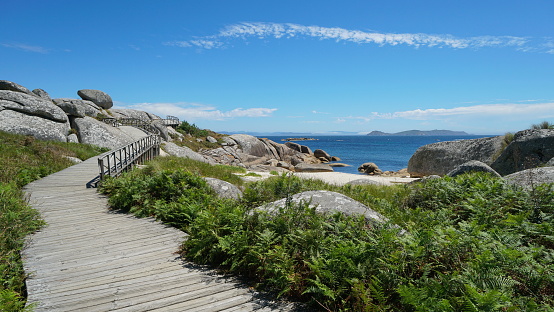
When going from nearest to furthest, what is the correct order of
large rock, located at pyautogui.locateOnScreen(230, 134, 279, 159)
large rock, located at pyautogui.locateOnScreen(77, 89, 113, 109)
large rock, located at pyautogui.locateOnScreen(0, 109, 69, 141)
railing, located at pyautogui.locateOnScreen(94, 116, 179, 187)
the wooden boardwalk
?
1. the wooden boardwalk
2. railing, located at pyautogui.locateOnScreen(94, 116, 179, 187)
3. large rock, located at pyautogui.locateOnScreen(0, 109, 69, 141)
4. large rock, located at pyautogui.locateOnScreen(77, 89, 113, 109)
5. large rock, located at pyautogui.locateOnScreen(230, 134, 279, 159)

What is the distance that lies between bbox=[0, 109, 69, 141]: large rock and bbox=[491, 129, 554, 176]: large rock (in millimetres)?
29758

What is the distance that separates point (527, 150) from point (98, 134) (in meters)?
31.0

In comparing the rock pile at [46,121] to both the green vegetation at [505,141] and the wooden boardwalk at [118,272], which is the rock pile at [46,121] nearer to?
the wooden boardwalk at [118,272]

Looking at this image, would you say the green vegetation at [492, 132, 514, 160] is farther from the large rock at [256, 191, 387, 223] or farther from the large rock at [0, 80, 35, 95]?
the large rock at [0, 80, 35, 95]

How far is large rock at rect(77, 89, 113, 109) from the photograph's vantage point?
45562 millimetres

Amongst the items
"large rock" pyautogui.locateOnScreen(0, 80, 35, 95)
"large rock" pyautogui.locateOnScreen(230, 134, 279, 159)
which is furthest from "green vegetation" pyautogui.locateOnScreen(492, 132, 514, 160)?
"large rock" pyautogui.locateOnScreen(0, 80, 35, 95)

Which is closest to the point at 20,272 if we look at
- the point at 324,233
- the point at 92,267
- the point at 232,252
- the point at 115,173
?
the point at 92,267

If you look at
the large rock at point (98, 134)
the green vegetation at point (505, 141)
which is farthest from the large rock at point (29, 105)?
the green vegetation at point (505, 141)

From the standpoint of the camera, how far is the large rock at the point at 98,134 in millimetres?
27906

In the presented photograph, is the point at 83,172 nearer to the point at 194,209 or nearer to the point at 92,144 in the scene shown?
the point at 194,209

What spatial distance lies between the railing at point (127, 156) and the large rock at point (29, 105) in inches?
316

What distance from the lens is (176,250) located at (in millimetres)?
6098

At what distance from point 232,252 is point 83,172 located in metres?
12.6

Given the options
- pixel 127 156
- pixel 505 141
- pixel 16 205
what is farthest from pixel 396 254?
pixel 505 141
